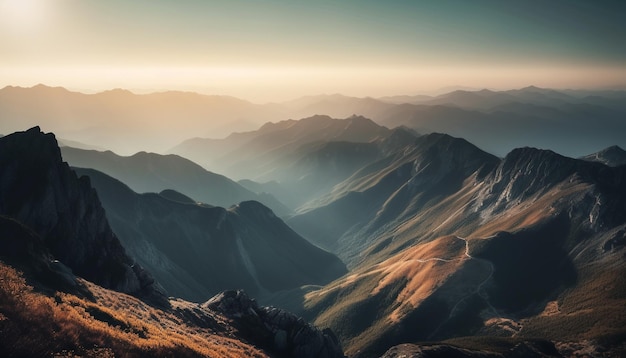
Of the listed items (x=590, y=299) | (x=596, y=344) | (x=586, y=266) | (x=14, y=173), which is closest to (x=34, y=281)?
(x=14, y=173)

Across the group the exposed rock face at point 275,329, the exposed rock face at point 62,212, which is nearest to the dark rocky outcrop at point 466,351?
the exposed rock face at point 275,329

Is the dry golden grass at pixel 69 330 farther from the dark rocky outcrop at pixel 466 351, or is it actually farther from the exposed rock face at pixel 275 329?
the dark rocky outcrop at pixel 466 351

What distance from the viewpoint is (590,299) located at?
513 ft

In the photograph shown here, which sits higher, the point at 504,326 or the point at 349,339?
the point at 504,326

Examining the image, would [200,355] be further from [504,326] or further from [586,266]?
[586,266]

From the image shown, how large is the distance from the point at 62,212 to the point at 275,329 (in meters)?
50.6

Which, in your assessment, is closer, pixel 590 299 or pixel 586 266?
pixel 590 299

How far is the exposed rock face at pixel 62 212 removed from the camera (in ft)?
261

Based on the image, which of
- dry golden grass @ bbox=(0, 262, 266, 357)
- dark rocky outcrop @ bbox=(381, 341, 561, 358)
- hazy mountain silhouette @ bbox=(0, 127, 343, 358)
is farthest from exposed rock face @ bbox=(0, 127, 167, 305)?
dark rocky outcrop @ bbox=(381, 341, 561, 358)

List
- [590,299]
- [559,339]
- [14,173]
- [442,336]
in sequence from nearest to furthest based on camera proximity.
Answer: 1. [14,173]
2. [559,339]
3. [590,299]
4. [442,336]

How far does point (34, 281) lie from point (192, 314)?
30.8 metres

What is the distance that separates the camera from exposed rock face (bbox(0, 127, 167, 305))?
79.4 m

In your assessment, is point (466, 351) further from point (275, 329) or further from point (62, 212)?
point (62, 212)

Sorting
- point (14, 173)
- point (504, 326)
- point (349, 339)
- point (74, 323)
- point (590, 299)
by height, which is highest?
point (14, 173)
